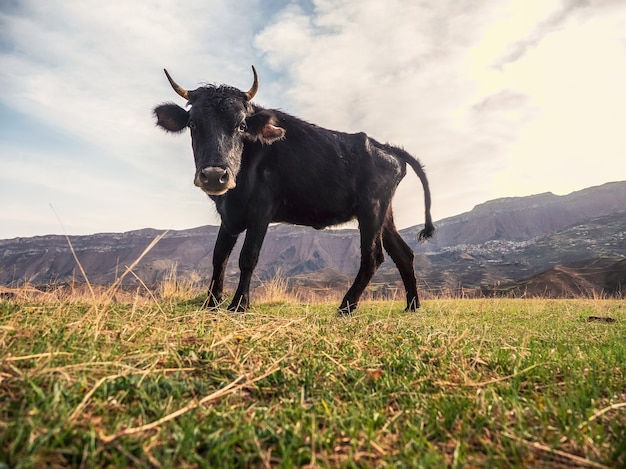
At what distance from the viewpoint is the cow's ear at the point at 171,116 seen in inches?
233

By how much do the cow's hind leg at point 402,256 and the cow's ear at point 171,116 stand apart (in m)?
4.14

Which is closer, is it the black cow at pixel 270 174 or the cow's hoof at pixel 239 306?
the cow's hoof at pixel 239 306

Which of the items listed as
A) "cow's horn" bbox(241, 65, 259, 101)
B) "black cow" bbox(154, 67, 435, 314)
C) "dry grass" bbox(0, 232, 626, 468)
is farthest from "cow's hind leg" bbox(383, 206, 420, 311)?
"dry grass" bbox(0, 232, 626, 468)

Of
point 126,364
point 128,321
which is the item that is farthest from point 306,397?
point 128,321

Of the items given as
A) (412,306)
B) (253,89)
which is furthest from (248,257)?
(412,306)

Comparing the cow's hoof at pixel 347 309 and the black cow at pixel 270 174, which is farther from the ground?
the black cow at pixel 270 174

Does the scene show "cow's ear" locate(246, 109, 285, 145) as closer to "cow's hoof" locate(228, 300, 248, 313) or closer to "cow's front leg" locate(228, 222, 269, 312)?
"cow's front leg" locate(228, 222, 269, 312)

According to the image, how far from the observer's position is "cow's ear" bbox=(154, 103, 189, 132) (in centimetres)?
593

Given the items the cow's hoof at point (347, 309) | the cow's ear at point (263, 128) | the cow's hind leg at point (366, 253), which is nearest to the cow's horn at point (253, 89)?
the cow's ear at point (263, 128)

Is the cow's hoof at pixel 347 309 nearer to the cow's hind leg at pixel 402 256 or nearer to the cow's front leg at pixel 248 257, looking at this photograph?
the cow's front leg at pixel 248 257

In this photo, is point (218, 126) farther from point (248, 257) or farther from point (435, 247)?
point (435, 247)

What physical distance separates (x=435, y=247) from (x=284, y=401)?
136 metres

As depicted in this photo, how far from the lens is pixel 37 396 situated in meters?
1.48

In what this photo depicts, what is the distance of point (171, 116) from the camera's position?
A: 5.92 meters
